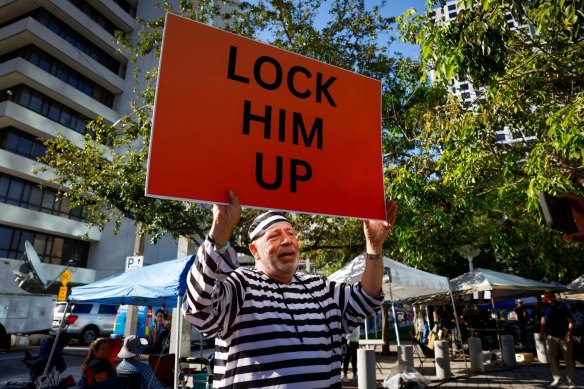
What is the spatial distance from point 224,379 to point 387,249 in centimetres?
1332

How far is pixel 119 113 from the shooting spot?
31953 millimetres

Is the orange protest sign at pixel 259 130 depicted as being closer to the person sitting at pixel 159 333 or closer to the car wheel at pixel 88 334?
the person sitting at pixel 159 333

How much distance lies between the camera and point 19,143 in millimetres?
25219

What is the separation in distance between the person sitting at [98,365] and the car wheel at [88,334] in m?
14.5

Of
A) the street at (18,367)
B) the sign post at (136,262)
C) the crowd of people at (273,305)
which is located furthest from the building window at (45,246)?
the crowd of people at (273,305)

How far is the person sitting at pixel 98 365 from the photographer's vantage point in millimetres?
5773

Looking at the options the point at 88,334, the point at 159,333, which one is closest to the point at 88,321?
the point at 88,334

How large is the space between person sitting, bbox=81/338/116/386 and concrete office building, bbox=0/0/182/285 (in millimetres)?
19300

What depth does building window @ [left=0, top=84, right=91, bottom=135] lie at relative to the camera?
25.5 metres

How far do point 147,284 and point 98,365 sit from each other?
147cm

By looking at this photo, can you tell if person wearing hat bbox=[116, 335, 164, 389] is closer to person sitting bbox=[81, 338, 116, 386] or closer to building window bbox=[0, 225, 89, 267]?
person sitting bbox=[81, 338, 116, 386]

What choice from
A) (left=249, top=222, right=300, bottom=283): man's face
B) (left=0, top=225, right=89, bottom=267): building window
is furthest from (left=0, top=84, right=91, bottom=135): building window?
(left=249, top=222, right=300, bottom=283): man's face

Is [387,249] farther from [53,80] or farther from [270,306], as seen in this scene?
[53,80]

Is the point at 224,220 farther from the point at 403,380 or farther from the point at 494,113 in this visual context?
the point at 403,380
